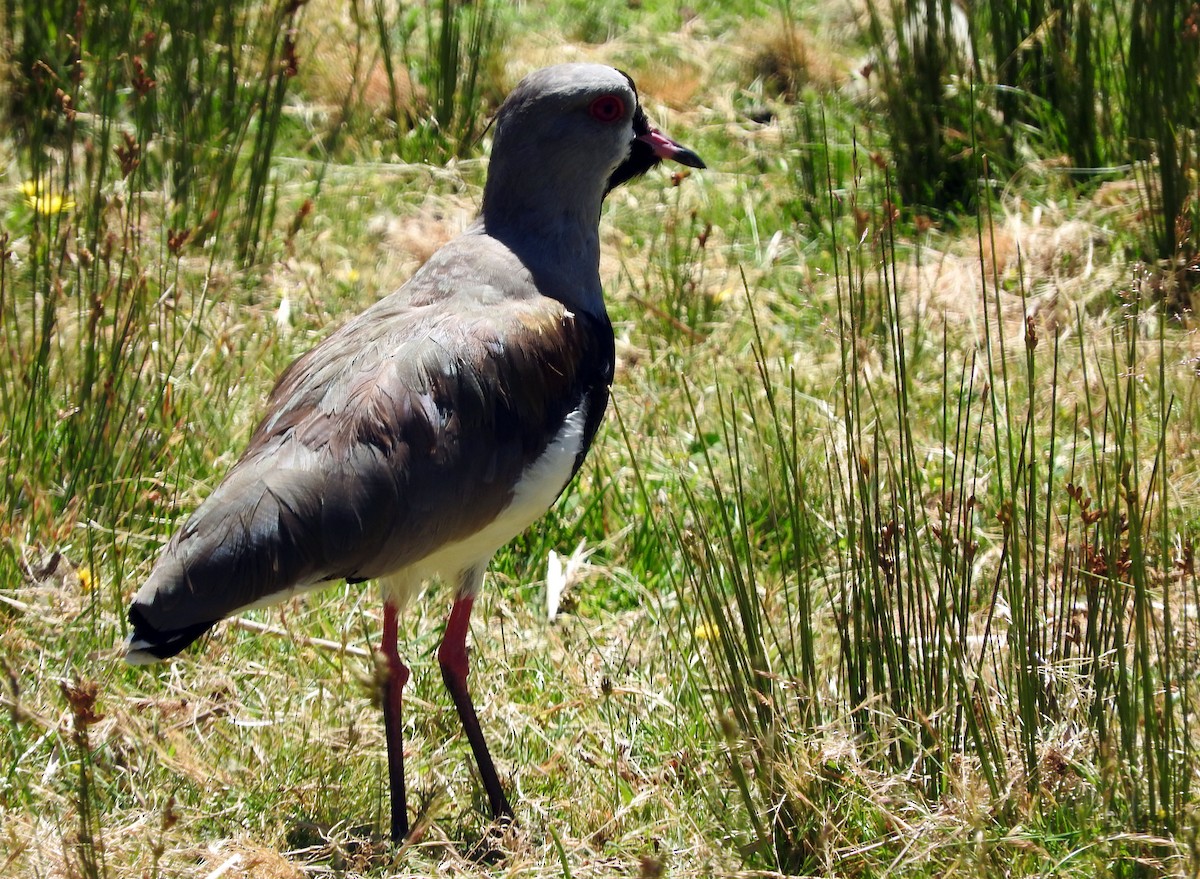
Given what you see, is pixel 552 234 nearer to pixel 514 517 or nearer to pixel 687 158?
pixel 687 158

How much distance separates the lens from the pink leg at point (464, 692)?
329 centimetres

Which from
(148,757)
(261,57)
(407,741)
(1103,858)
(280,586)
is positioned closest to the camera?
(1103,858)

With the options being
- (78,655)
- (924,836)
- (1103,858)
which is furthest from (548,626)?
(1103,858)

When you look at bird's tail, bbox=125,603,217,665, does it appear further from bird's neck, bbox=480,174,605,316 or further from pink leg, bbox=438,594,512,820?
bird's neck, bbox=480,174,605,316

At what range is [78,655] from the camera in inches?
136

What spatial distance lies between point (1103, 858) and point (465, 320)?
67.4 inches

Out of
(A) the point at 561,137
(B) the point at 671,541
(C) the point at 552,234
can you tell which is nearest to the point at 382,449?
(B) the point at 671,541

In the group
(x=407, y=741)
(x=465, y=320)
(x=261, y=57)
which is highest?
(x=261, y=57)

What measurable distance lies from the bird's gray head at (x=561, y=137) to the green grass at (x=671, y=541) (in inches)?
26.3

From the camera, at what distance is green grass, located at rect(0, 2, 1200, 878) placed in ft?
9.05

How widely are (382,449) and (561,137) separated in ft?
3.36

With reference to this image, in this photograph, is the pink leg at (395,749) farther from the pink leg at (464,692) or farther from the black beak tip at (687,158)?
the black beak tip at (687,158)

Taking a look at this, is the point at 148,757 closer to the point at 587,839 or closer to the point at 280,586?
the point at 280,586

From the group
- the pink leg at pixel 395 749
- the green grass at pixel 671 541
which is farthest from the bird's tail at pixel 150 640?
the pink leg at pixel 395 749
